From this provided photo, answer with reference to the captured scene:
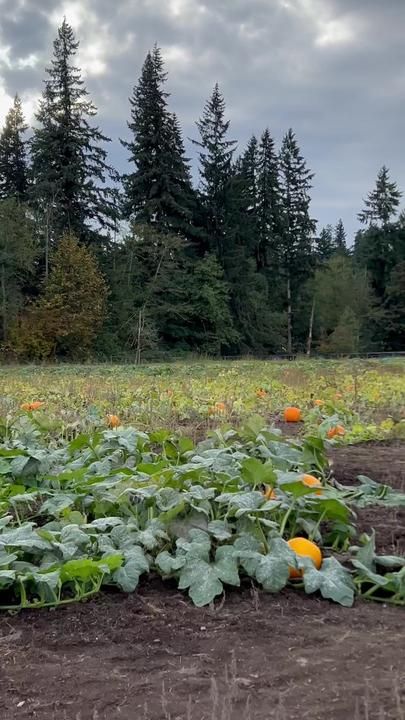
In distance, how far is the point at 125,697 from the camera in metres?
1.48

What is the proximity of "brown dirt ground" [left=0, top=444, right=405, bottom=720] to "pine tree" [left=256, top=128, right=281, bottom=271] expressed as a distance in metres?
47.3

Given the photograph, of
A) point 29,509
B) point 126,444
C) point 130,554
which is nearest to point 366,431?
point 126,444

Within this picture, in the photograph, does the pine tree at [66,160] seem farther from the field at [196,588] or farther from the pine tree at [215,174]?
the field at [196,588]

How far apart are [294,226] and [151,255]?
18.4 meters

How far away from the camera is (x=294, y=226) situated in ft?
166

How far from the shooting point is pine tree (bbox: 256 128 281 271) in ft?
162

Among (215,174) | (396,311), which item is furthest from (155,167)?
(396,311)

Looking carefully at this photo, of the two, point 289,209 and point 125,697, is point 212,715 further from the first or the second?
point 289,209

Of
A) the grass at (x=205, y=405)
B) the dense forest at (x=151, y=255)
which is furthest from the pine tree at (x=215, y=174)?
the grass at (x=205, y=405)

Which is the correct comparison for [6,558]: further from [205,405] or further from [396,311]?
[396,311]

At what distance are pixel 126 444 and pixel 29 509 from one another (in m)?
0.60

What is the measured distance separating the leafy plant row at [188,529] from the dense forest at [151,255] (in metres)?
26.8

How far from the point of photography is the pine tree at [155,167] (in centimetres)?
3812

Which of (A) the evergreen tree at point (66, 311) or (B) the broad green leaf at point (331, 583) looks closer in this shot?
(B) the broad green leaf at point (331, 583)
